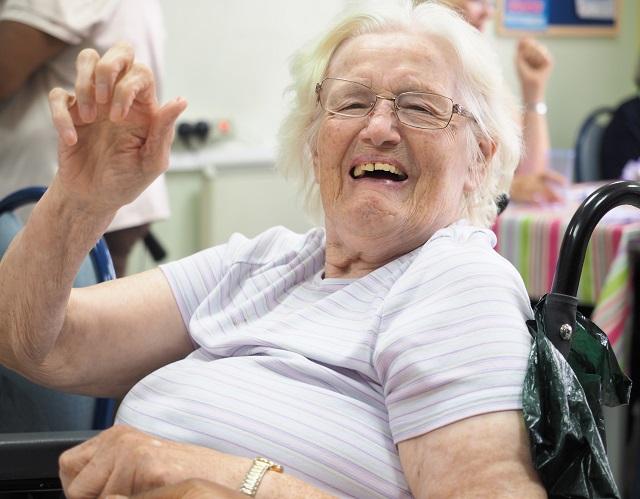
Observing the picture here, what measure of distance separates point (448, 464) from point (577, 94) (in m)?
4.42

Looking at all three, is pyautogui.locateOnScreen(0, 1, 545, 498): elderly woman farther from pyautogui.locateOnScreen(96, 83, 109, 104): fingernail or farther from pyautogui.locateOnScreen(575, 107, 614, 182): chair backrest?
pyautogui.locateOnScreen(575, 107, 614, 182): chair backrest

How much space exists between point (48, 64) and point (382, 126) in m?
1.16

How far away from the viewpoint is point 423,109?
134cm

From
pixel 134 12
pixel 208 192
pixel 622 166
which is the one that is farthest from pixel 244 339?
pixel 622 166

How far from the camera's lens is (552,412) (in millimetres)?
982

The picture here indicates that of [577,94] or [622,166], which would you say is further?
[577,94]

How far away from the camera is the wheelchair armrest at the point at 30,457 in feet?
4.17

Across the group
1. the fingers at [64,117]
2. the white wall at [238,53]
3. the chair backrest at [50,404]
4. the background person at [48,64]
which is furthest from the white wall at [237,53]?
the fingers at [64,117]

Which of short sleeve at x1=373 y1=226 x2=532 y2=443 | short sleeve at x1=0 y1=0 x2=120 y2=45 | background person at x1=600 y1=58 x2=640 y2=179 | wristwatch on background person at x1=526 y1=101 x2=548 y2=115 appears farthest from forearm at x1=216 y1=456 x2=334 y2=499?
background person at x1=600 y1=58 x2=640 y2=179

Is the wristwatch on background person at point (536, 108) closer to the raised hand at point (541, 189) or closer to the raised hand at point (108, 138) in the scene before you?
the raised hand at point (541, 189)

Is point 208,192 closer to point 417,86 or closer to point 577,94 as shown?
point 577,94

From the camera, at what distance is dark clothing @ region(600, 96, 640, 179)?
3.97m

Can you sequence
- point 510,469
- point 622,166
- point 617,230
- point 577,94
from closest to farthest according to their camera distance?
1. point 510,469
2. point 617,230
3. point 622,166
4. point 577,94

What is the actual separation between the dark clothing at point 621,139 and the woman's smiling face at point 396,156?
2.80m
